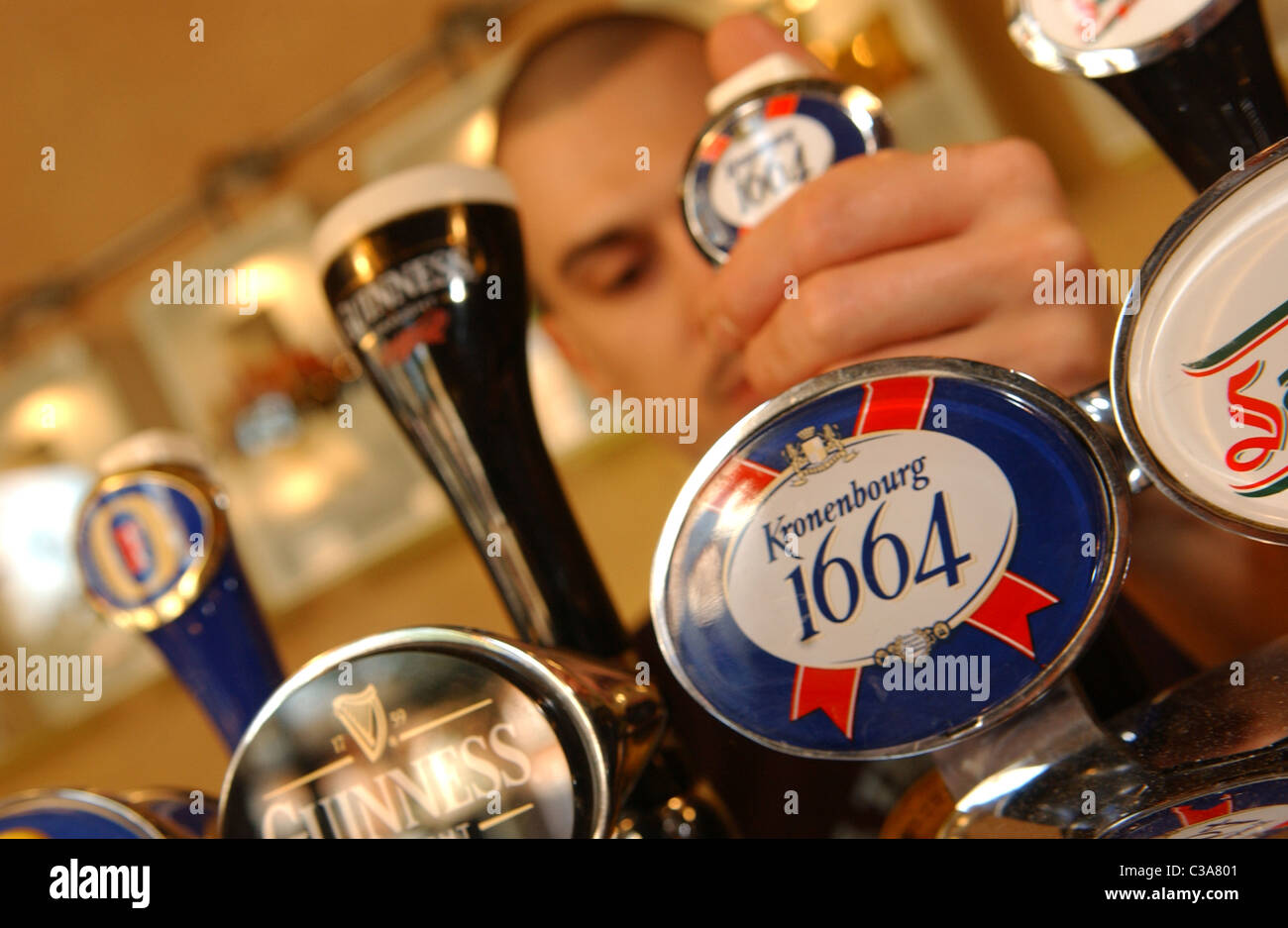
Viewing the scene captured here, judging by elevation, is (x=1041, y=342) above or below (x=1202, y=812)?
above

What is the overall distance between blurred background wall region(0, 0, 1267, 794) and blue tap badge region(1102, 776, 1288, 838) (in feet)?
5.38

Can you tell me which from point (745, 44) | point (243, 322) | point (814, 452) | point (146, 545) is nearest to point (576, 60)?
point (745, 44)

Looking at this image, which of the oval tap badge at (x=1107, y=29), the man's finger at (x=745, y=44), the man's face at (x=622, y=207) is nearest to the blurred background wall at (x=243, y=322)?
the man's face at (x=622, y=207)

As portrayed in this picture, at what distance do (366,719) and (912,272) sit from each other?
0.27 metres

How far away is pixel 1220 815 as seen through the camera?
28 cm

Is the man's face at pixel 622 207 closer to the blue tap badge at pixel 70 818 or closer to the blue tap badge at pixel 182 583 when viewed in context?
the blue tap badge at pixel 182 583

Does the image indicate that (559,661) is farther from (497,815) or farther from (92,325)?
(92,325)

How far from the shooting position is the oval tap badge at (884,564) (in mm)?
293

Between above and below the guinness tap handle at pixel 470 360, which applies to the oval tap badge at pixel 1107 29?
above

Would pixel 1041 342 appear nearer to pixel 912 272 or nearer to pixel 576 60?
pixel 912 272

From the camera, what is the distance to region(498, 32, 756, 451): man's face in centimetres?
108

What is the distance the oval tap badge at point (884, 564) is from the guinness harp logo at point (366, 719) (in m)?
0.10

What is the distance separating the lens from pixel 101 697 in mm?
2355

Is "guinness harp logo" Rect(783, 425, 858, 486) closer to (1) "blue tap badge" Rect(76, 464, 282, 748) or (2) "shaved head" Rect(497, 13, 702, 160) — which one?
(1) "blue tap badge" Rect(76, 464, 282, 748)
